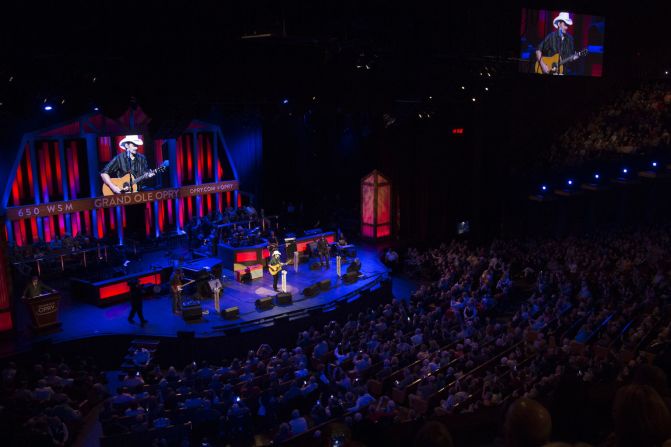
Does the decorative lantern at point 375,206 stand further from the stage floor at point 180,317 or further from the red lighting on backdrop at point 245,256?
the red lighting on backdrop at point 245,256

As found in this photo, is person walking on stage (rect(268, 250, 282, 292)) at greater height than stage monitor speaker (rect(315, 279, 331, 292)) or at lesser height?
greater

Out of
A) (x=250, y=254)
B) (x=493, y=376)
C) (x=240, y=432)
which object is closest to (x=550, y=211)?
(x=250, y=254)

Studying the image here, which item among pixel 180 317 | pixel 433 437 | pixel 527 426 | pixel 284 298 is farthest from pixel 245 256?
pixel 527 426

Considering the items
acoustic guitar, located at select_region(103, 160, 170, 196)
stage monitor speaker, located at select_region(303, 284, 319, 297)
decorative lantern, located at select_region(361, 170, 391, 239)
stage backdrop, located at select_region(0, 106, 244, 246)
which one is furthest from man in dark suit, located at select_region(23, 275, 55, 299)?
decorative lantern, located at select_region(361, 170, 391, 239)

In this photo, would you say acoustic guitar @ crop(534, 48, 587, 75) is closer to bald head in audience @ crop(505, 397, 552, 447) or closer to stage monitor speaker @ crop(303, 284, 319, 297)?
stage monitor speaker @ crop(303, 284, 319, 297)

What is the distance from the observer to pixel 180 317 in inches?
590

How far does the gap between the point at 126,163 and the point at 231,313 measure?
369 inches

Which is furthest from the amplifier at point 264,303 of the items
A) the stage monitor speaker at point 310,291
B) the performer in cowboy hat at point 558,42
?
the performer in cowboy hat at point 558,42

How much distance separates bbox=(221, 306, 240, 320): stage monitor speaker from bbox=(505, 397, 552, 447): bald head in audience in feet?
42.2

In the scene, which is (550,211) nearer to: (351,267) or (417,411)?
(351,267)

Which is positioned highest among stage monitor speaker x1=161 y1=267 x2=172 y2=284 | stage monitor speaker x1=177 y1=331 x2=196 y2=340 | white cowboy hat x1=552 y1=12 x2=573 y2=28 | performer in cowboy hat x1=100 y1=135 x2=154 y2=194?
white cowboy hat x1=552 y1=12 x2=573 y2=28

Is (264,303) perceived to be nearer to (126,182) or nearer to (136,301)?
(136,301)

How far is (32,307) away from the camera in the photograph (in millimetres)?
13445

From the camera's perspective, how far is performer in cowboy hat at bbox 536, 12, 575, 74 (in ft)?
72.3
